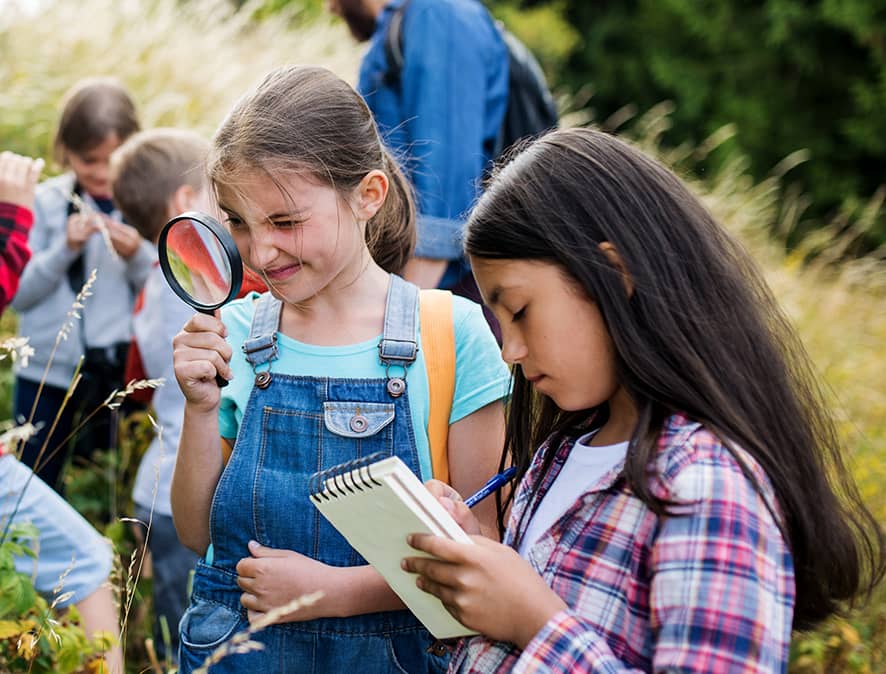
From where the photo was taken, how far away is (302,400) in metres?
1.92

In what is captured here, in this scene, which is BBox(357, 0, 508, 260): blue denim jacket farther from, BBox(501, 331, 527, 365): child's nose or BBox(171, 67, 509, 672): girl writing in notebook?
BBox(501, 331, 527, 365): child's nose

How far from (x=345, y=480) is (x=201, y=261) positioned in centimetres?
67

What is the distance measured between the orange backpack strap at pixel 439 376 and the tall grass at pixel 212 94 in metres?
2.47

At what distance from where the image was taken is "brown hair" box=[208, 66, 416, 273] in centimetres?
193

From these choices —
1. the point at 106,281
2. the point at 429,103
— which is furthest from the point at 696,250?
the point at 106,281

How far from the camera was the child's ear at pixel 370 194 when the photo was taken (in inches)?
80.9

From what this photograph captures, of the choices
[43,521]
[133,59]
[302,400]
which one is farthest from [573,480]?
[133,59]

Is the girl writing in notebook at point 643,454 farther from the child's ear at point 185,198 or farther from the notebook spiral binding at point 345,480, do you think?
the child's ear at point 185,198

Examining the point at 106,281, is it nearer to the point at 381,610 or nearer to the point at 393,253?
the point at 393,253

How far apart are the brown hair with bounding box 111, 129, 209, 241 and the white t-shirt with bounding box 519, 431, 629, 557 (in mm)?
2100

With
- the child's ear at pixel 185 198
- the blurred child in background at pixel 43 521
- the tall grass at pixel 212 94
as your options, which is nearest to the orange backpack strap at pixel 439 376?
the blurred child in background at pixel 43 521

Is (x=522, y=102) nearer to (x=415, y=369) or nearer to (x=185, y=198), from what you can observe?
(x=185, y=198)

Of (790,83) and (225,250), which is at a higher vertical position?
(225,250)

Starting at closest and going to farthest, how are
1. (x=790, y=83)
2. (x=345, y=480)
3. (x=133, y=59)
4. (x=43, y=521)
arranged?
(x=345, y=480) → (x=43, y=521) → (x=133, y=59) → (x=790, y=83)
